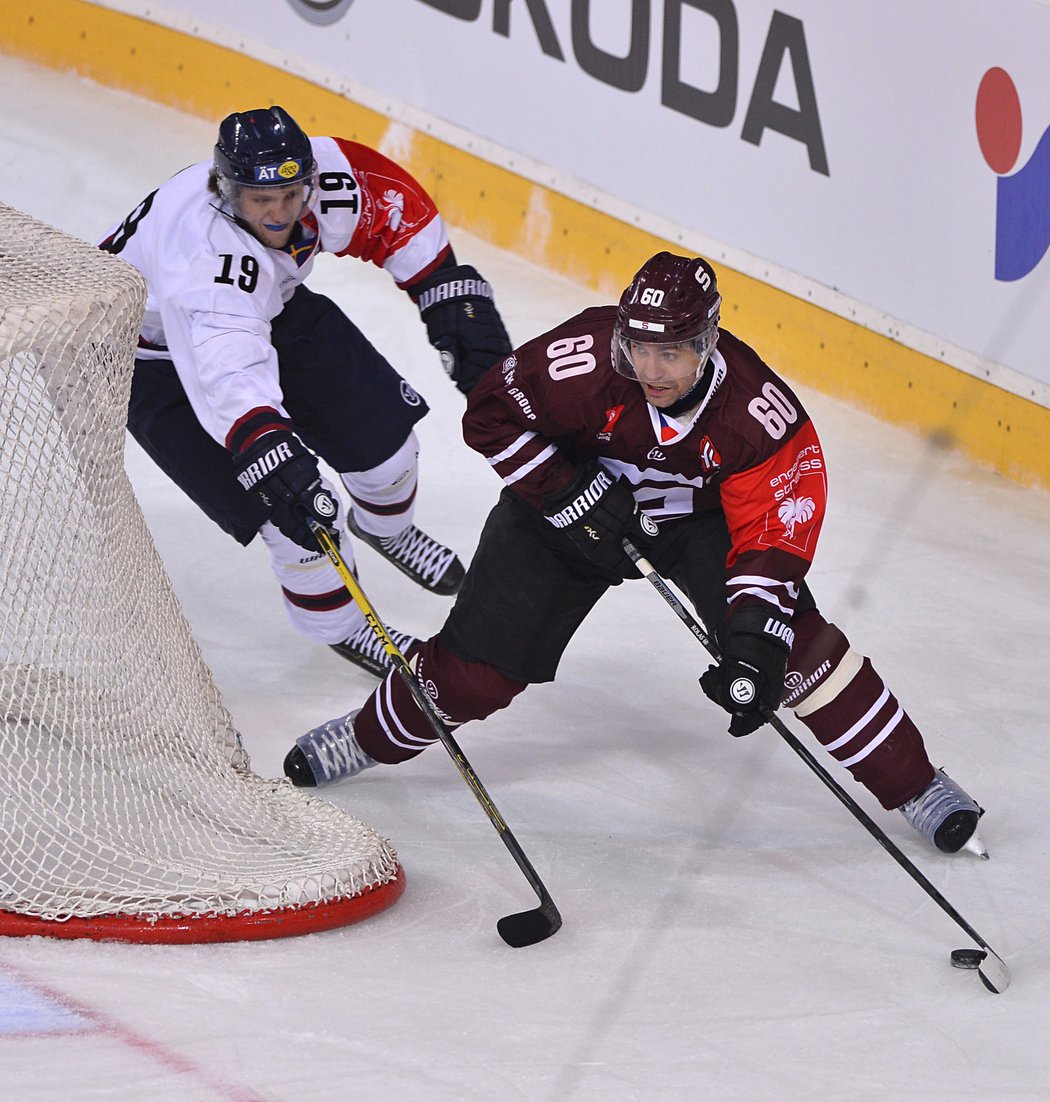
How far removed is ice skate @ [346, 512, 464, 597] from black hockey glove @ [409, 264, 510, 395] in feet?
2.15

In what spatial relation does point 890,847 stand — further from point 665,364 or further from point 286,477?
point 286,477

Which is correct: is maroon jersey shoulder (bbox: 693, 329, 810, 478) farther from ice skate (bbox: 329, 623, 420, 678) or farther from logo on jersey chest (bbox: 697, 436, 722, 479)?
ice skate (bbox: 329, 623, 420, 678)

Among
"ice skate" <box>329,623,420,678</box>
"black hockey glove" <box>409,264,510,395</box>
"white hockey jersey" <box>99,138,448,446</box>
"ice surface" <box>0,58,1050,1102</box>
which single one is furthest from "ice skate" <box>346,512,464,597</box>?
"white hockey jersey" <box>99,138,448,446</box>

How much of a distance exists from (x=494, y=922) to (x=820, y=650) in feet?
2.28

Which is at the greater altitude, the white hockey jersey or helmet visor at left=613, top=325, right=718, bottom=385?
helmet visor at left=613, top=325, right=718, bottom=385

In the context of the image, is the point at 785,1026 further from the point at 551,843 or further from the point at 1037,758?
the point at 1037,758

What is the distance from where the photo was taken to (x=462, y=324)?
11.6ft

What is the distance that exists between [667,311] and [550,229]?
3162 mm

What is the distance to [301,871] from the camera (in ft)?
8.55

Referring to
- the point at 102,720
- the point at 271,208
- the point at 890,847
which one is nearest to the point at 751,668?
the point at 890,847

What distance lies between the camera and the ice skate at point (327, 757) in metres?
3.19

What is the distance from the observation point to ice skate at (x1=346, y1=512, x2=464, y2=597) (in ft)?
13.4

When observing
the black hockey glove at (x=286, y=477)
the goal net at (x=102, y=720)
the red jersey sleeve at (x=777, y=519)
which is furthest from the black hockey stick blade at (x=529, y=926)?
the black hockey glove at (x=286, y=477)

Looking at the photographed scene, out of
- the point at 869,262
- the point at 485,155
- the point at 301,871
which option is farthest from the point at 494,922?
the point at 485,155
